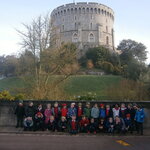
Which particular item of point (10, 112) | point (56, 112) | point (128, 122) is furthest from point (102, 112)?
point (10, 112)

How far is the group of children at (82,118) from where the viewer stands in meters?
9.82

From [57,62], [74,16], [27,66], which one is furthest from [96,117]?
[74,16]

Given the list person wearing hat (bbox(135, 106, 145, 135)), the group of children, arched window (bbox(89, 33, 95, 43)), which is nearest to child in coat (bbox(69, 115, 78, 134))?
the group of children

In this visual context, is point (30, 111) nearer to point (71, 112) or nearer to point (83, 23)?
point (71, 112)

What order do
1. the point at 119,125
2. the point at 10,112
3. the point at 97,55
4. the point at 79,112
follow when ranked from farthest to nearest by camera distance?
the point at 97,55, the point at 10,112, the point at 79,112, the point at 119,125

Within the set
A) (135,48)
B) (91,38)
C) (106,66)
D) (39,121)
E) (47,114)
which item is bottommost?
(39,121)

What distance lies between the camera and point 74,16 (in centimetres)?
6612

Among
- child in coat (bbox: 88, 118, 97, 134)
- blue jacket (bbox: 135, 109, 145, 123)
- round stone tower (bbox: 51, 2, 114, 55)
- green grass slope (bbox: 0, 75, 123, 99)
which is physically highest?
round stone tower (bbox: 51, 2, 114, 55)

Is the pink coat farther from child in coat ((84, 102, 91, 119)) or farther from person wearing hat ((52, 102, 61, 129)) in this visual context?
child in coat ((84, 102, 91, 119))

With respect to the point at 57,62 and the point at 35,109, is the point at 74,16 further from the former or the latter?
the point at 35,109

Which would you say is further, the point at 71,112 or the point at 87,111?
the point at 87,111

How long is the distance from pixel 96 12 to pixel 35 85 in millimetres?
52627

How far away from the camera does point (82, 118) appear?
991cm

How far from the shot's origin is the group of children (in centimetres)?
982
